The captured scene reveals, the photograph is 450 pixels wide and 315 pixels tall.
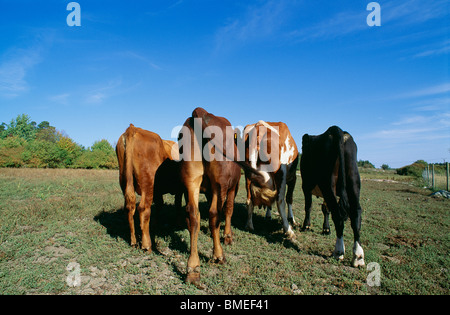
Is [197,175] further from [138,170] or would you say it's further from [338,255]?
[338,255]

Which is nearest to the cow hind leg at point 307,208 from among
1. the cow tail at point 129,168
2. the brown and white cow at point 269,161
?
the brown and white cow at point 269,161

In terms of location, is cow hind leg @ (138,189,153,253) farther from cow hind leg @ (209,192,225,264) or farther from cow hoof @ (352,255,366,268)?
cow hoof @ (352,255,366,268)

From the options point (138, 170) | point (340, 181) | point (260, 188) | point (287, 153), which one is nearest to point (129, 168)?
point (138, 170)

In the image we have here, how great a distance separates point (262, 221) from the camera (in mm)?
6930

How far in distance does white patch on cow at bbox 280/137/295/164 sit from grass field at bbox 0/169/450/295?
184 centimetres

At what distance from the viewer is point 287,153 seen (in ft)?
18.5

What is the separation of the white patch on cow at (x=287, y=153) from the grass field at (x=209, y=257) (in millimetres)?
1837

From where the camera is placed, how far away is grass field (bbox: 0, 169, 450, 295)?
11.0 feet

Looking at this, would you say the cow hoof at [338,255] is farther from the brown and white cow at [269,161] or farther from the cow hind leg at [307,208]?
the cow hind leg at [307,208]
